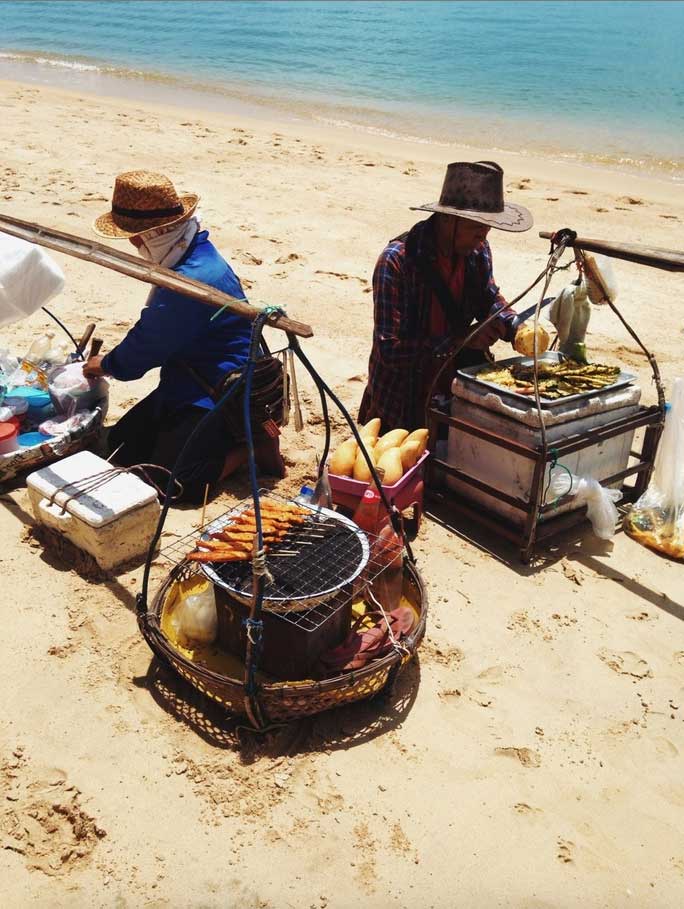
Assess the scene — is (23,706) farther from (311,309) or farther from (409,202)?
(409,202)

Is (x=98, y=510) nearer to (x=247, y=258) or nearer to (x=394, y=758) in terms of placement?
(x=394, y=758)

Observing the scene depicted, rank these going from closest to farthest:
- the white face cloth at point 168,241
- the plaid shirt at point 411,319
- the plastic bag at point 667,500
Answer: the white face cloth at point 168,241
the plastic bag at point 667,500
the plaid shirt at point 411,319

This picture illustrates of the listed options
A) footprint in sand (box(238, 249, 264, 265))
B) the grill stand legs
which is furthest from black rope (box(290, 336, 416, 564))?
footprint in sand (box(238, 249, 264, 265))

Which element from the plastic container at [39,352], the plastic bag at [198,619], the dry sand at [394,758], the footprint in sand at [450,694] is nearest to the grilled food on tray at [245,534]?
the plastic bag at [198,619]

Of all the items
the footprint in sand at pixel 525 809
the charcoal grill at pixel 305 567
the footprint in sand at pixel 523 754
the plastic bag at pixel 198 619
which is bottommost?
the footprint in sand at pixel 525 809

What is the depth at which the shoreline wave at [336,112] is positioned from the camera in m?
13.7

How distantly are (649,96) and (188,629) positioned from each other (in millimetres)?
21080

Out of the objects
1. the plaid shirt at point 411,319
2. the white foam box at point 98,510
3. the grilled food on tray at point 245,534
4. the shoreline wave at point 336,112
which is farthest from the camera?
the shoreline wave at point 336,112

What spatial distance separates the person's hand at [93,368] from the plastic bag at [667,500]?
2.95m

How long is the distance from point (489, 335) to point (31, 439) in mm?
2575

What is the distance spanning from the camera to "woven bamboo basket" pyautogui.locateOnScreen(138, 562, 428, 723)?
8.94ft

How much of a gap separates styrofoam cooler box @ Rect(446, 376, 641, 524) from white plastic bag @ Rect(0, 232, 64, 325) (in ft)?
7.39

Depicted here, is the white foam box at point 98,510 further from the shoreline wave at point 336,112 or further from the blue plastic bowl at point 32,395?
the shoreline wave at point 336,112

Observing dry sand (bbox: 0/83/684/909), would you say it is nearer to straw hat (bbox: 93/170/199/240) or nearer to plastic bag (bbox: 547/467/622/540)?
plastic bag (bbox: 547/467/622/540)
